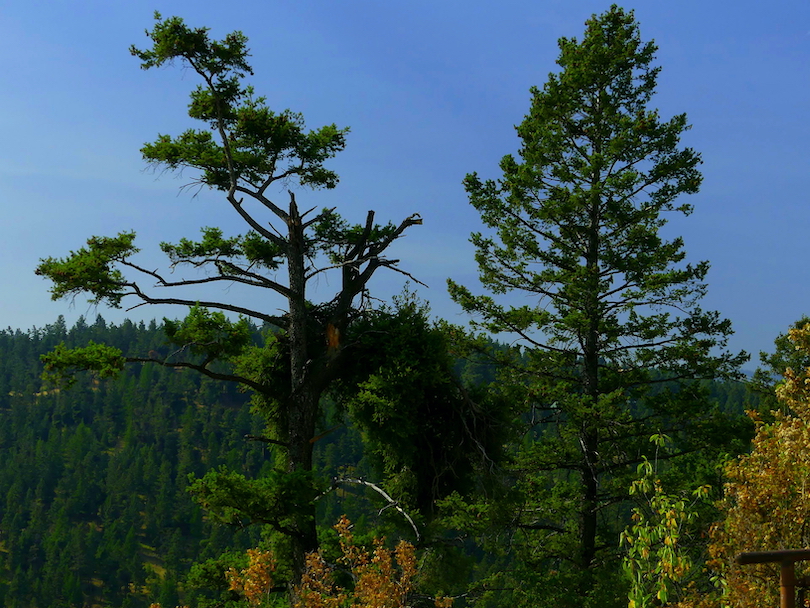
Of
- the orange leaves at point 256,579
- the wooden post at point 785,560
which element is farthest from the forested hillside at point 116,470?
the wooden post at point 785,560

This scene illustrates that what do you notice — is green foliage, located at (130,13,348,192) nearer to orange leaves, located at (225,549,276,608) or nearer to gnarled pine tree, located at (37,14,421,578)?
gnarled pine tree, located at (37,14,421,578)

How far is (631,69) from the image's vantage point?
53.4ft

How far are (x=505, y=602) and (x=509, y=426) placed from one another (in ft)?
18.2

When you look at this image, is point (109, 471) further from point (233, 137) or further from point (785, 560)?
point (785, 560)

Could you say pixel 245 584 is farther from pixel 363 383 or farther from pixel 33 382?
Answer: pixel 33 382

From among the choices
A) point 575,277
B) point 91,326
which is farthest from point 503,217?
point 91,326

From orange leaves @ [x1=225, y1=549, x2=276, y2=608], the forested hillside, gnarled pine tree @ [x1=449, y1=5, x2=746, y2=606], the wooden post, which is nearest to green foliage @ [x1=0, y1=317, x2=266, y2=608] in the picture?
the forested hillside

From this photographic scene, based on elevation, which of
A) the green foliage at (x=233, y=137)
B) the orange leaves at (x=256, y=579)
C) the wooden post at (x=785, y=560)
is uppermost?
the green foliage at (x=233, y=137)

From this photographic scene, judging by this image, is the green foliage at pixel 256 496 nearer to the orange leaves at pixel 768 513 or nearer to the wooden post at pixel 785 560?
the orange leaves at pixel 768 513

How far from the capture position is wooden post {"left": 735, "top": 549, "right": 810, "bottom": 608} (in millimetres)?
3889

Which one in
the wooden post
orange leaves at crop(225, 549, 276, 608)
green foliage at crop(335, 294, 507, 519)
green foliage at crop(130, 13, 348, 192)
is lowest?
orange leaves at crop(225, 549, 276, 608)

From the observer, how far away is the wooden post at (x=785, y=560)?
3.89 metres

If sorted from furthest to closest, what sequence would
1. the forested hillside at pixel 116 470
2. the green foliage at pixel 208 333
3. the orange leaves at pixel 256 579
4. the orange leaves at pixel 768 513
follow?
the forested hillside at pixel 116 470
the green foliage at pixel 208 333
the orange leaves at pixel 256 579
the orange leaves at pixel 768 513

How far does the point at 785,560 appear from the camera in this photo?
156 inches
